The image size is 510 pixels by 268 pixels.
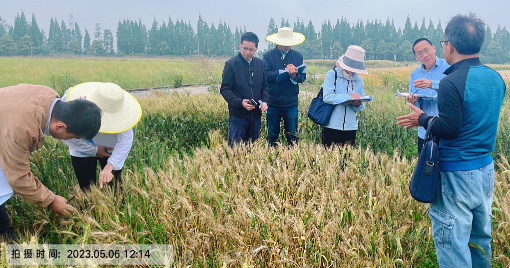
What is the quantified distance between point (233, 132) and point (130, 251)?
2.40 metres

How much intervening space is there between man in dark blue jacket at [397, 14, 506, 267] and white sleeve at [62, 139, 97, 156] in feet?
8.25

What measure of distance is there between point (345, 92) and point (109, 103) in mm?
2608

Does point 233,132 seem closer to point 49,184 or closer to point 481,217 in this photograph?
point 49,184

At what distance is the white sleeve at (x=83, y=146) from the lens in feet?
8.64

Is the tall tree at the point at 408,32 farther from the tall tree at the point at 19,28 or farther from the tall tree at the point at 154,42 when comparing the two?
the tall tree at the point at 19,28

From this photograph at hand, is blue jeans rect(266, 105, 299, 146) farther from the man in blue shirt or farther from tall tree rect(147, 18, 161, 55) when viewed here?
tall tree rect(147, 18, 161, 55)

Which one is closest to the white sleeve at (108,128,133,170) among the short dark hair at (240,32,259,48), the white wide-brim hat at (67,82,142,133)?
the white wide-brim hat at (67,82,142,133)

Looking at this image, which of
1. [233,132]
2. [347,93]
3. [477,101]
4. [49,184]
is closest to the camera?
[477,101]

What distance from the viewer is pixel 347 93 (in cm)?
387

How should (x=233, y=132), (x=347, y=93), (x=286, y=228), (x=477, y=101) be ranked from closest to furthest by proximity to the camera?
(x=477, y=101)
(x=286, y=228)
(x=347, y=93)
(x=233, y=132)

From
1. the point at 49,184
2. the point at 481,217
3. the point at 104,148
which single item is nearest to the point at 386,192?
the point at 481,217

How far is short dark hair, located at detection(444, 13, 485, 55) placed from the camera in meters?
1.82

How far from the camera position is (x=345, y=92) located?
388cm

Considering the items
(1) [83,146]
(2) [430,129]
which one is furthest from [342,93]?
(1) [83,146]
